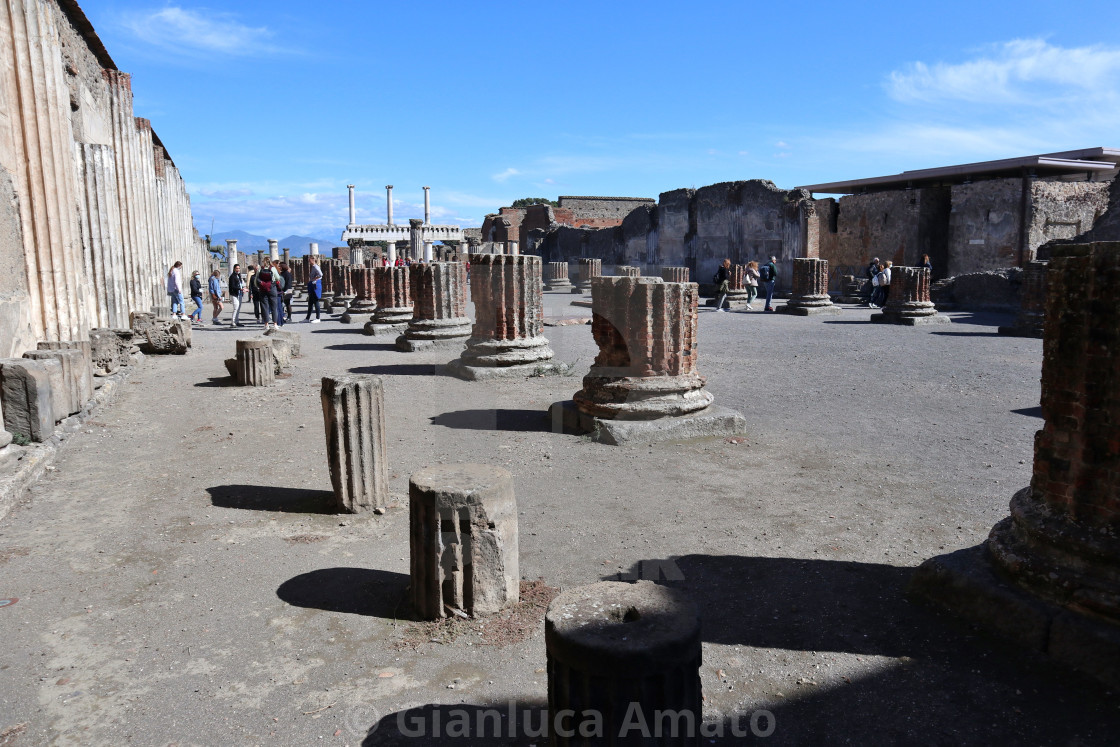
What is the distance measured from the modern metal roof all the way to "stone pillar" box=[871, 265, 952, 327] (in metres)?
8.63

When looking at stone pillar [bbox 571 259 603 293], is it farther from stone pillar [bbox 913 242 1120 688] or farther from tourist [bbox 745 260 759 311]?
stone pillar [bbox 913 242 1120 688]

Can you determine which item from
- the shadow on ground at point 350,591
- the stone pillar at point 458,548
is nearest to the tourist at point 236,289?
the shadow on ground at point 350,591

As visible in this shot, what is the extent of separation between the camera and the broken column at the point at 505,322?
988 cm

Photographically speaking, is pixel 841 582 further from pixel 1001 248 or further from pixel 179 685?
pixel 1001 248

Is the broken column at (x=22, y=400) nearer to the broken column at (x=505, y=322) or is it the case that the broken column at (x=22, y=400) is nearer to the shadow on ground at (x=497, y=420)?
the shadow on ground at (x=497, y=420)

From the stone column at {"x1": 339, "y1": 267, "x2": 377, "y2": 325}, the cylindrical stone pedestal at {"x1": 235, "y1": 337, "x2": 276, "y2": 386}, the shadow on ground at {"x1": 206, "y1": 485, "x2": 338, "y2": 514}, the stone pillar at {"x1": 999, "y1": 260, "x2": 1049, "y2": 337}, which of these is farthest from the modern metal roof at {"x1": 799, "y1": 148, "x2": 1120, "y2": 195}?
the shadow on ground at {"x1": 206, "y1": 485, "x2": 338, "y2": 514}

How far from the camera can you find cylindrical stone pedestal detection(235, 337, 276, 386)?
927cm

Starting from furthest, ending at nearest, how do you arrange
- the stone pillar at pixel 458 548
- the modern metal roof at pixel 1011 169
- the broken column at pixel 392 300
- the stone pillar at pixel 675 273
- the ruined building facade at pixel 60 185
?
the modern metal roof at pixel 1011 169 < the stone pillar at pixel 675 273 < the broken column at pixel 392 300 < the ruined building facade at pixel 60 185 < the stone pillar at pixel 458 548

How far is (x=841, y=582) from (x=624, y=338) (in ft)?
11.2

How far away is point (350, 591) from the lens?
3.64 meters

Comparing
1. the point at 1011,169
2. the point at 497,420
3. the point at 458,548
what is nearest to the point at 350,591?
the point at 458,548

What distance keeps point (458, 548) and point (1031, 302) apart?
46.6 ft

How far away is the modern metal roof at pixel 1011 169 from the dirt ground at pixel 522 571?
1834 cm

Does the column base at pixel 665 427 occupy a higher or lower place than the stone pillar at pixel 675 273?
lower
